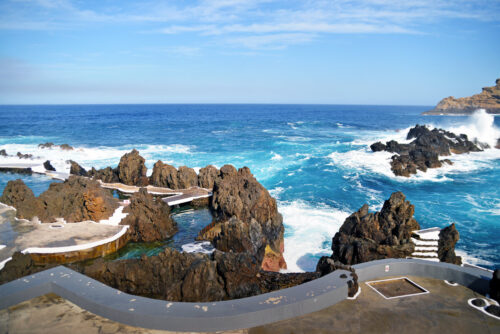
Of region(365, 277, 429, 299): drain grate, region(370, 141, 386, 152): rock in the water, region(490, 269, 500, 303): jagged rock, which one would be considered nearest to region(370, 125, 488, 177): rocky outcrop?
region(370, 141, 386, 152): rock in the water

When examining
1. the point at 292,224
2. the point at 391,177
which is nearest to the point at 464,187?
the point at 391,177

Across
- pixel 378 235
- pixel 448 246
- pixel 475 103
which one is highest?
pixel 475 103

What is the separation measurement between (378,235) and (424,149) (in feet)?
109

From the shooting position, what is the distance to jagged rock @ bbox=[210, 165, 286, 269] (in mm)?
19266

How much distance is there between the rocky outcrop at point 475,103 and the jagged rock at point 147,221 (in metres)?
169

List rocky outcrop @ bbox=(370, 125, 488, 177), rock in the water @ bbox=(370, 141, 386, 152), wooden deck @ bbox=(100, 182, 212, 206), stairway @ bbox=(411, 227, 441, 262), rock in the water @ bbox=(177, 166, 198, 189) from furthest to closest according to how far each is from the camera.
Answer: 1. rock in the water @ bbox=(370, 141, 386, 152)
2. rocky outcrop @ bbox=(370, 125, 488, 177)
3. rock in the water @ bbox=(177, 166, 198, 189)
4. wooden deck @ bbox=(100, 182, 212, 206)
5. stairway @ bbox=(411, 227, 441, 262)

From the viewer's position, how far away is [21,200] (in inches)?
966

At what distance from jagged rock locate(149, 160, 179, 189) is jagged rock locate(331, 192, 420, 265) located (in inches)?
720

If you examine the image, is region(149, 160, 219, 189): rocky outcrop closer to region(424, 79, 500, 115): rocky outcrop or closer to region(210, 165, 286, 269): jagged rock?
region(210, 165, 286, 269): jagged rock

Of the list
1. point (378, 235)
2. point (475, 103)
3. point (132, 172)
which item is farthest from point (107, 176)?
point (475, 103)

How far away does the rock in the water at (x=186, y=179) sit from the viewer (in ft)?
108

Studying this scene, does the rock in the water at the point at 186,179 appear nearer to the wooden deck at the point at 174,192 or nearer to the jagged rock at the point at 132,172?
the wooden deck at the point at 174,192

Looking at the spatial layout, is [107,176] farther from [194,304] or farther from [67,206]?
[194,304]

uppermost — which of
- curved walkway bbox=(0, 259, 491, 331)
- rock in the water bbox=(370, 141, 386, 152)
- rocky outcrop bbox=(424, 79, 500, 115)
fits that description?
rocky outcrop bbox=(424, 79, 500, 115)
